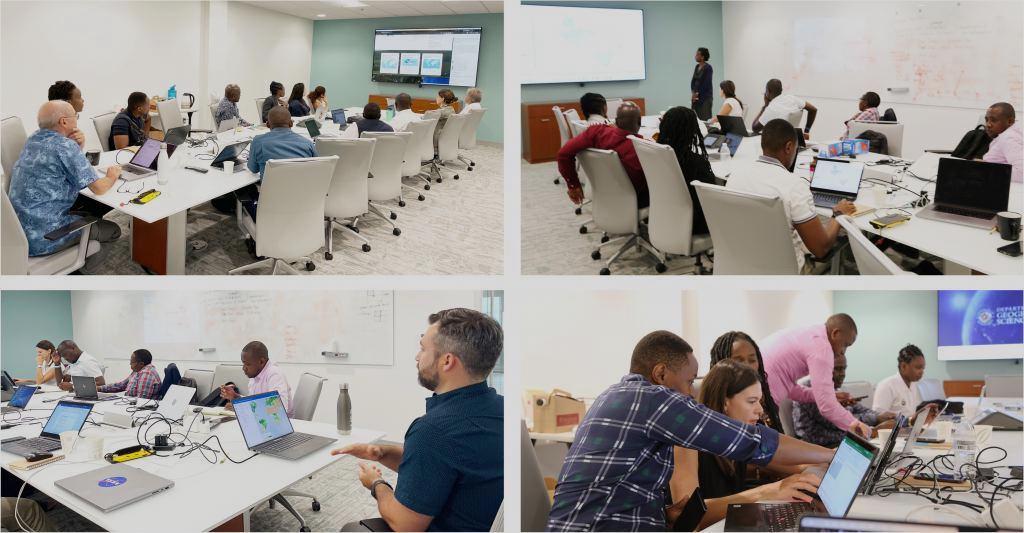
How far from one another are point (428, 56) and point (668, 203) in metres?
2.59

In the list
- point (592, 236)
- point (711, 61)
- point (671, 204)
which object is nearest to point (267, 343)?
point (592, 236)

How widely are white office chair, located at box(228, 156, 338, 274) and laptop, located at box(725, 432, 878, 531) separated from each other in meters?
2.48

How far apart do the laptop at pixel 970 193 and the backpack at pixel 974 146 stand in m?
2.06

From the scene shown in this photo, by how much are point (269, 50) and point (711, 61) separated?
8.01m

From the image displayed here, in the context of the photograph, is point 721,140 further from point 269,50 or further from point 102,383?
point 102,383

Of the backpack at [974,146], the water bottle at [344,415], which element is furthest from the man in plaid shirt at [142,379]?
the backpack at [974,146]

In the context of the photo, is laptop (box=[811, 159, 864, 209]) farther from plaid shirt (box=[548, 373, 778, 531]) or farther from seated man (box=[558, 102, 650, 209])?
plaid shirt (box=[548, 373, 778, 531])

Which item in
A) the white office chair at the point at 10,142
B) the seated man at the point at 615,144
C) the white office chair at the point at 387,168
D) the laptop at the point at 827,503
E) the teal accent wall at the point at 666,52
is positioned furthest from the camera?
the teal accent wall at the point at 666,52

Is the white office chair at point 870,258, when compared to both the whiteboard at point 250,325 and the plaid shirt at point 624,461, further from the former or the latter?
the whiteboard at point 250,325

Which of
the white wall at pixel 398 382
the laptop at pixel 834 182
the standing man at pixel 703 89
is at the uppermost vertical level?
the standing man at pixel 703 89

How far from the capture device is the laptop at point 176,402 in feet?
10.5

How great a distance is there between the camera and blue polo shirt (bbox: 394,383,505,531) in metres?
1.67

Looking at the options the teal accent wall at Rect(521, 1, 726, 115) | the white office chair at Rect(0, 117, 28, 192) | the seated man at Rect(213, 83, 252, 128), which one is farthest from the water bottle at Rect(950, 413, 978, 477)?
the teal accent wall at Rect(521, 1, 726, 115)

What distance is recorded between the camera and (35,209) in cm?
304
